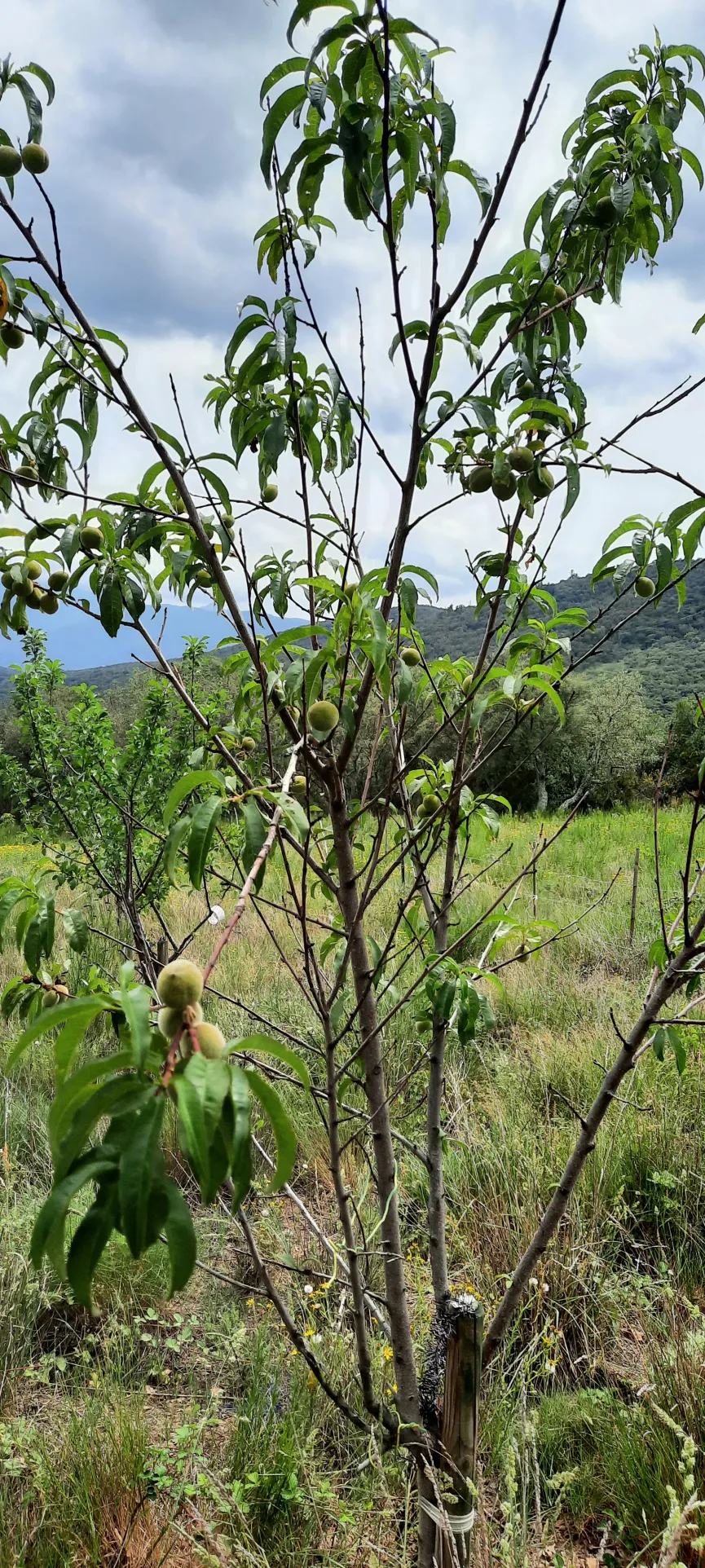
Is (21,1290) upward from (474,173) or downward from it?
downward

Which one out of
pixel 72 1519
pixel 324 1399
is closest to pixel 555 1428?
pixel 324 1399

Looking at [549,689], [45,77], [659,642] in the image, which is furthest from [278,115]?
[659,642]

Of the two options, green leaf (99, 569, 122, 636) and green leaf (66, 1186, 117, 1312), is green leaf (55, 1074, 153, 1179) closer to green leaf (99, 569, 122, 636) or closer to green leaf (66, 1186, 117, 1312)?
green leaf (66, 1186, 117, 1312)

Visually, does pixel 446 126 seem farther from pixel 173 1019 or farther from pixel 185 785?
pixel 173 1019

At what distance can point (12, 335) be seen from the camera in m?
1.12

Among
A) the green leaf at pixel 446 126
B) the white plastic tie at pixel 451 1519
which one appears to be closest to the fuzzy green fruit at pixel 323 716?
the green leaf at pixel 446 126

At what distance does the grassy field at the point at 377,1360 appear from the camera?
167 cm

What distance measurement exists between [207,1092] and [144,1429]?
2026 millimetres

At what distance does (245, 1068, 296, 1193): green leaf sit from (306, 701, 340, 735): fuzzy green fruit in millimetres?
549

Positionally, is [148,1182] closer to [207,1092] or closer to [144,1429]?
[207,1092]

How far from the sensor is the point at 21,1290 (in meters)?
2.38

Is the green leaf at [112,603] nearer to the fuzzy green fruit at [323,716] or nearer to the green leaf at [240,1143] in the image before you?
the fuzzy green fruit at [323,716]

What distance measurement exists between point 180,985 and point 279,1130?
13 centimetres

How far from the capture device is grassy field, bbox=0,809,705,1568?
1.67m
